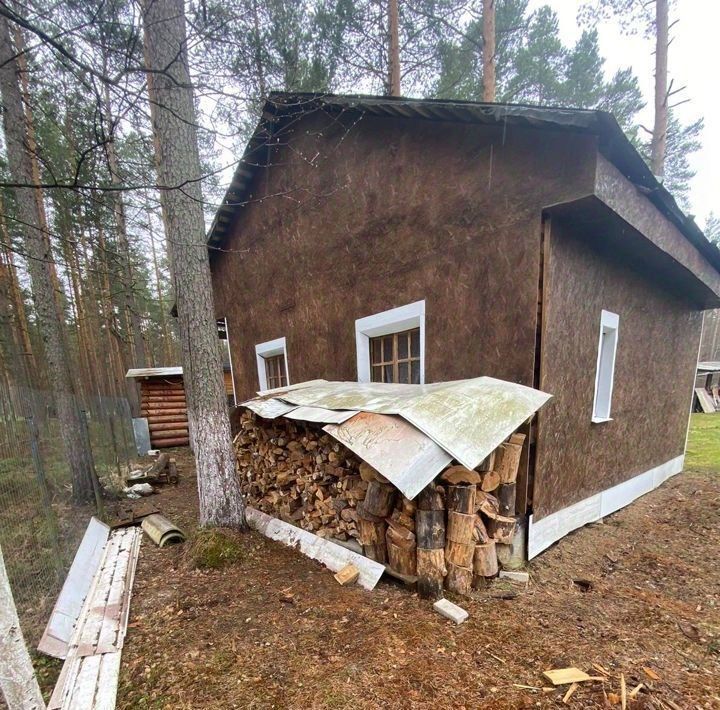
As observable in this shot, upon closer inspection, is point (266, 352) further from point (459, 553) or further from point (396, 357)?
point (459, 553)

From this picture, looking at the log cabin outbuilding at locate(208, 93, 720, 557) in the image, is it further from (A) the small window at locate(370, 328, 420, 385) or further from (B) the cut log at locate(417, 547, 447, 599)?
(B) the cut log at locate(417, 547, 447, 599)

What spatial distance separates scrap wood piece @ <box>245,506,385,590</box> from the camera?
10.0ft

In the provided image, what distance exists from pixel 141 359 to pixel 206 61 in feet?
36.5

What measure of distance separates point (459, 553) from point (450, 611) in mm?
408

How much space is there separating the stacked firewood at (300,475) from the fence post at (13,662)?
7.32 feet

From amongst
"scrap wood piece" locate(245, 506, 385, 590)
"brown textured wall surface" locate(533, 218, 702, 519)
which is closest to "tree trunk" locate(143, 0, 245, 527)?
"scrap wood piece" locate(245, 506, 385, 590)

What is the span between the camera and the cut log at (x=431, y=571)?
2809 millimetres


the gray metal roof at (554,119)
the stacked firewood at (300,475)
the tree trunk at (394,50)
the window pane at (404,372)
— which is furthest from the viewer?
the tree trunk at (394,50)

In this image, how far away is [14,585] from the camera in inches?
117

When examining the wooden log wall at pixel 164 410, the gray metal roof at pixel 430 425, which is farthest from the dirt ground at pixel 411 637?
the wooden log wall at pixel 164 410

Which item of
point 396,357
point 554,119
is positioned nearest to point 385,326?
point 396,357

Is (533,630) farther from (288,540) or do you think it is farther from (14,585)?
(14,585)

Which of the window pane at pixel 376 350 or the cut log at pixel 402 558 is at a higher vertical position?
the window pane at pixel 376 350

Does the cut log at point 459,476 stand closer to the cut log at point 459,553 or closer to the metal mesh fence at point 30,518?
the cut log at point 459,553
